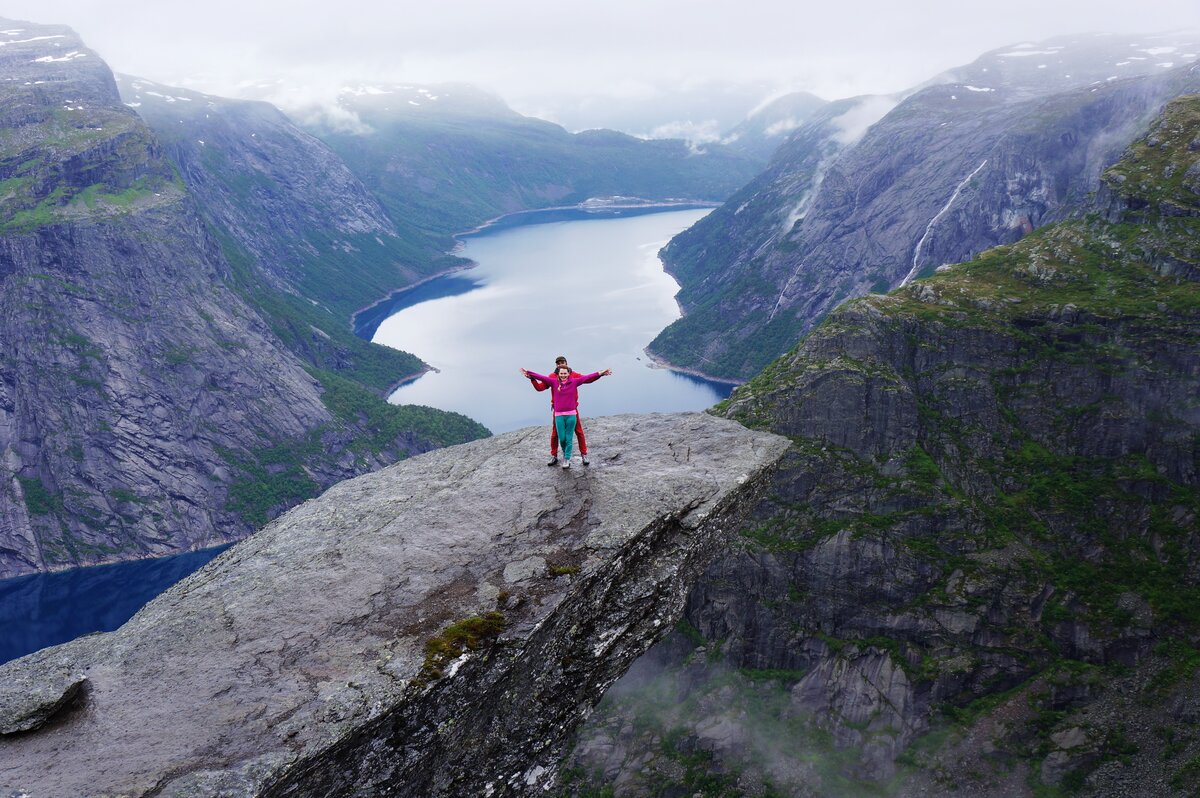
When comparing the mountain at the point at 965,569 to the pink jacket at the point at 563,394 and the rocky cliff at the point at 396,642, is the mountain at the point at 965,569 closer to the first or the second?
the rocky cliff at the point at 396,642

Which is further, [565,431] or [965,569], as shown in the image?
[965,569]

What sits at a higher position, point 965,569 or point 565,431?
point 565,431

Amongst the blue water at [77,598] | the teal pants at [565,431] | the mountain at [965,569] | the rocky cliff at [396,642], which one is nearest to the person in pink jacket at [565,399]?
the teal pants at [565,431]

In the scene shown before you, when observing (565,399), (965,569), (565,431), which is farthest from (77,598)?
(565,399)

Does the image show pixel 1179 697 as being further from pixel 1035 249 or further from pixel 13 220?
pixel 13 220

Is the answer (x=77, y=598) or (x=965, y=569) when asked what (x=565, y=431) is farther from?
(x=77, y=598)

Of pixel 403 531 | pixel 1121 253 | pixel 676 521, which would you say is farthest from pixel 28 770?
pixel 1121 253
